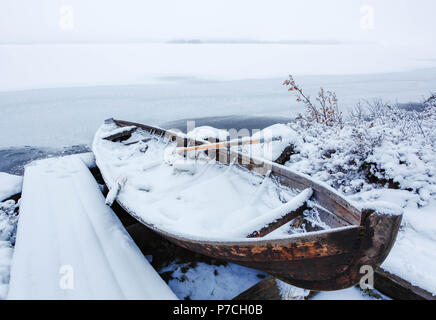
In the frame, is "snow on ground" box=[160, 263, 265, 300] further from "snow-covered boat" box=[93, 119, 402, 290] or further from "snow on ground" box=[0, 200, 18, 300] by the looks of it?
"snow on ground" box=[0, 200, 18, 300]

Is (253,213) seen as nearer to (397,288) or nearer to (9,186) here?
(397,288)

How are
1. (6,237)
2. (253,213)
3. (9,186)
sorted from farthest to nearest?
(9,186)
(6,237)
(253,213)

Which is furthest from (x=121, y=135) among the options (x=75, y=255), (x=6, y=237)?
(x=75, y=255)

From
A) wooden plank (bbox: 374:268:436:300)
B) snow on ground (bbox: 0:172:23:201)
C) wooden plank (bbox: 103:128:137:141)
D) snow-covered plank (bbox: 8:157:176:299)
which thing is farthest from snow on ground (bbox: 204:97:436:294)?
snow on ground (bbox: 0:172:23:201)

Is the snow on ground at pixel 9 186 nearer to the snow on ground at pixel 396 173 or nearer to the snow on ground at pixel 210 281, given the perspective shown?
the snow on ground at pixel 210 281

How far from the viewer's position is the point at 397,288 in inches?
101

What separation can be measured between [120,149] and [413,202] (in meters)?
5.76

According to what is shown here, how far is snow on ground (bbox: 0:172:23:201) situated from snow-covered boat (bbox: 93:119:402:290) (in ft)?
5.60

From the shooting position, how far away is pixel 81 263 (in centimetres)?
263

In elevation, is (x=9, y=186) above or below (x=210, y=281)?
above

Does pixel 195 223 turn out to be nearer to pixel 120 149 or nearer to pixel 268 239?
pixel 268 239

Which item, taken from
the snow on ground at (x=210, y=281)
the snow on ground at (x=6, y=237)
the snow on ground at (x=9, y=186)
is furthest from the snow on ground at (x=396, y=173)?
the snow on ground at (x=9, y=186)

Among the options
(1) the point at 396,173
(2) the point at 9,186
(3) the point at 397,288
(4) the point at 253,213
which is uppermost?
(1) the point at 396,173

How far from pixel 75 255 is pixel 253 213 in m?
2.12
